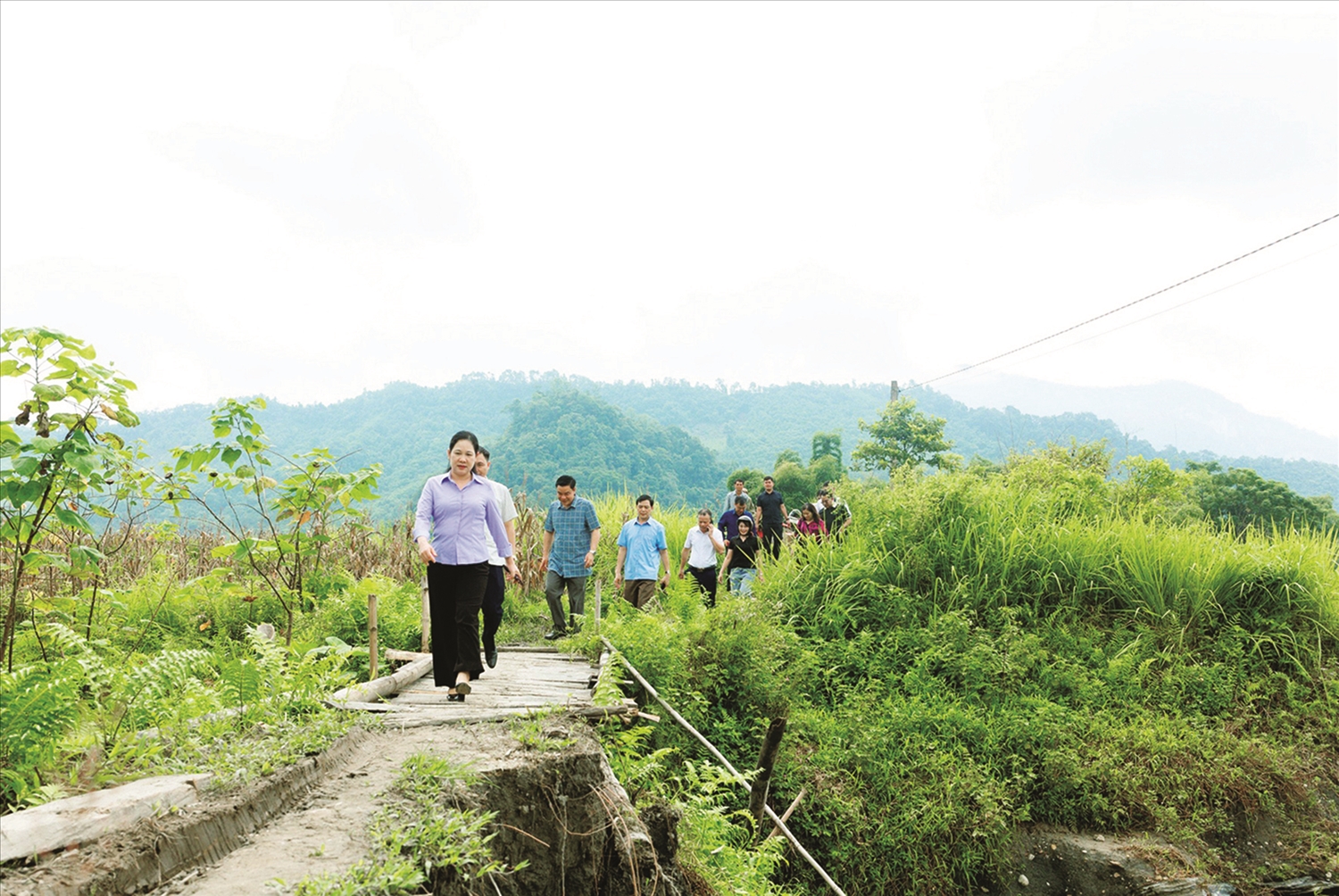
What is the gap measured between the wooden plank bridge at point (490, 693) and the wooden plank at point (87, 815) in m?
1.80

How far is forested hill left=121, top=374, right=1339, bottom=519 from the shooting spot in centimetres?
6725

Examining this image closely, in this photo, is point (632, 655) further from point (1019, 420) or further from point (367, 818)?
point (1019, 420)

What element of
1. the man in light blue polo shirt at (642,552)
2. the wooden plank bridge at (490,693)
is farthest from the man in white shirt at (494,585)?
the man in light blue polo shirt at (642,552)

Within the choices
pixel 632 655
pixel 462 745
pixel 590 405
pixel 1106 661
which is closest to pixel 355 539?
pixel 632 655

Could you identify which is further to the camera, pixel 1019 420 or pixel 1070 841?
pixel 1019 420

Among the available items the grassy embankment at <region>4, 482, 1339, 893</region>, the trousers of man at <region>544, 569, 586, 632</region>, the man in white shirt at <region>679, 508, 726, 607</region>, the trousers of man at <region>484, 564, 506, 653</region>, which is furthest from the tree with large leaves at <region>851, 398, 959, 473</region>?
the trousers of man at <region>484, 564, 506, 653</region>

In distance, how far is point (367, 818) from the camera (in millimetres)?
3434

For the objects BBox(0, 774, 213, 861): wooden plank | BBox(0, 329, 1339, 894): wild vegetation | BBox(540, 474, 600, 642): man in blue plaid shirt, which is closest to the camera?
BBox(0, 774, 213, 861): wooden plank

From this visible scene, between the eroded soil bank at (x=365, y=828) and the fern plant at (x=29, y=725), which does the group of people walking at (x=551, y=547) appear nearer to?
the eroded soil bank at (x=365, y=828)

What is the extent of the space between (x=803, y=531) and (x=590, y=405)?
6114cm

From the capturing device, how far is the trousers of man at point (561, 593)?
9508 millimetres

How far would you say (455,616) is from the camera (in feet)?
19.3

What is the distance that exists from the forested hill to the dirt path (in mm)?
51796

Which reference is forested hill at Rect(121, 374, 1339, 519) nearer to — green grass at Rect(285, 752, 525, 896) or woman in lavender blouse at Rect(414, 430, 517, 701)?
woman in lavender blouse at Rect(414, 430, 517, 701)
